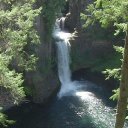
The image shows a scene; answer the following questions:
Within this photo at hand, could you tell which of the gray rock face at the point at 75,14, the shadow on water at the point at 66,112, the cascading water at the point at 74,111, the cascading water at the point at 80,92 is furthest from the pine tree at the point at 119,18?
the gray rock face at the point at 75,14

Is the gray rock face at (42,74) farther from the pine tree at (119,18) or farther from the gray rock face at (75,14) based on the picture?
the pine tree at (119,18)

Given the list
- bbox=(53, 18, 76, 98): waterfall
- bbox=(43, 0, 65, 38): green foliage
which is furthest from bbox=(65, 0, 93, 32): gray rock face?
bbox=(43, 0, 65, 38): green foliage

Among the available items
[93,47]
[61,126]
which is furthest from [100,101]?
[93,47]

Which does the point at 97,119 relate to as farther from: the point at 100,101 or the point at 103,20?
the point at 103,20

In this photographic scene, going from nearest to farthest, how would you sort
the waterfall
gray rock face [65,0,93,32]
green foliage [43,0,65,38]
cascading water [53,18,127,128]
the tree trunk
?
the tree trunk → cascading water [53,18,127,128] → green foliage [43,0,65,38] → the waterfall → gray rock face [65,0,93,32]

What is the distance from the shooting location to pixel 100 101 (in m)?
33.7

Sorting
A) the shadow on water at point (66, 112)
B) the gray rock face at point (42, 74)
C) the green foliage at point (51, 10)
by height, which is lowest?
the shadow on water at point (66, 112)

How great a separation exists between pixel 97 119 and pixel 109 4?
21.4m

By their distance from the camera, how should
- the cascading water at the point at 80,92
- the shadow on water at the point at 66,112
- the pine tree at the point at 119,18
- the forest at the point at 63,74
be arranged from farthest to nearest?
the cascading water at the point at 80,92, the forest at the point at 63,74, the shadow on water at the point at 66,112, the pine tree at the point at 119,18

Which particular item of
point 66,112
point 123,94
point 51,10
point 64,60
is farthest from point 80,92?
point 123,94

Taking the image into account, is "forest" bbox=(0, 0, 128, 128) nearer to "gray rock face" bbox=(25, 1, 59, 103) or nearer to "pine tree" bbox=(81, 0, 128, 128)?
"gray rock face" bbox=(25, 1, 59, 103)

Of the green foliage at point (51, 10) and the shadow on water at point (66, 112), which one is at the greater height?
the green foliage at point (51, 10)

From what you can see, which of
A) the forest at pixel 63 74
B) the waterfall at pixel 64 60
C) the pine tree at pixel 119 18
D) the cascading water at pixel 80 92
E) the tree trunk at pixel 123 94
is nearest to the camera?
the pine tree at pixel 119 18

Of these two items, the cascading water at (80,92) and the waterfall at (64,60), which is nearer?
the cascading water at (80,92)
